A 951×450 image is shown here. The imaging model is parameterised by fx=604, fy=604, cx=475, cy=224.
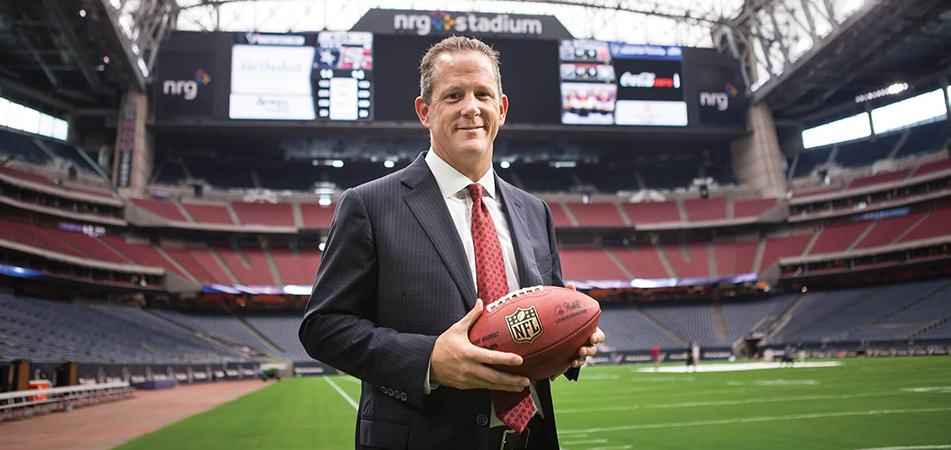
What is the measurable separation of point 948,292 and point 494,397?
138 ft

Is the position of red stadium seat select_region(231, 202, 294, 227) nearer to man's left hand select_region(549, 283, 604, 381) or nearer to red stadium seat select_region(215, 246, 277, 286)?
red stadium seat select_region(215, 246, 277, 286)

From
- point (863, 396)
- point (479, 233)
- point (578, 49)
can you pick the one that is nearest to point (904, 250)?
point (578, 49)

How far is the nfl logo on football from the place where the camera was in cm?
214

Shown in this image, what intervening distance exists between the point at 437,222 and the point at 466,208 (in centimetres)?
22

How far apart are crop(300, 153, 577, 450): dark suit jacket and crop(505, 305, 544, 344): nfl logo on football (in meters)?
0.23

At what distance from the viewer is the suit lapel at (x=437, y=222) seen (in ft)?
7.64

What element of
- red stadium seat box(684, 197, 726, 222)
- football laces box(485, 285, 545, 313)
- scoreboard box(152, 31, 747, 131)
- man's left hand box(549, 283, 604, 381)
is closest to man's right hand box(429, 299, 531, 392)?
football laces box(485, 285, 545, 313)

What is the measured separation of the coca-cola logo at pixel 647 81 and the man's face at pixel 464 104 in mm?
42435

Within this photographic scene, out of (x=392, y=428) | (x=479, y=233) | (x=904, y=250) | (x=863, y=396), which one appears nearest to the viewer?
(x=392, y=428)

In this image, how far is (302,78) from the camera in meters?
40.0

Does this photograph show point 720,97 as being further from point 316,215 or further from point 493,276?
point 493,276

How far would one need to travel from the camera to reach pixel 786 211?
1810 inches

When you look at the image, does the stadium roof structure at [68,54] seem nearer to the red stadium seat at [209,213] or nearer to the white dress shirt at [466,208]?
the red stadium seat at [209,213]

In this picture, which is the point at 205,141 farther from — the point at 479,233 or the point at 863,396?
the point at 479,233
